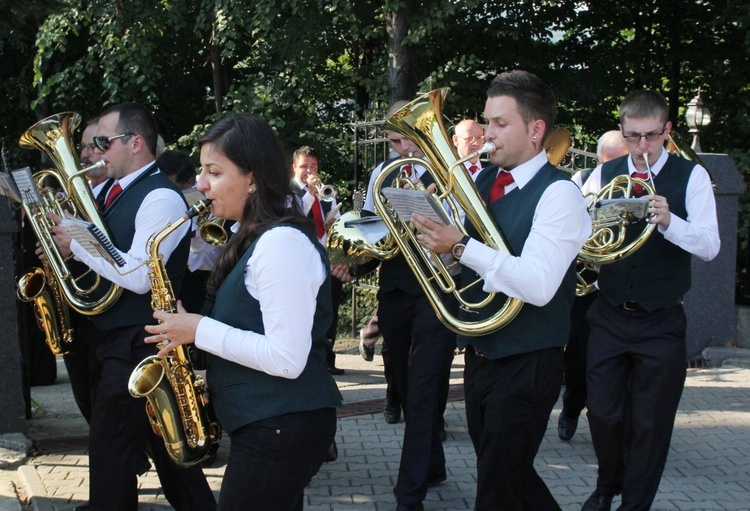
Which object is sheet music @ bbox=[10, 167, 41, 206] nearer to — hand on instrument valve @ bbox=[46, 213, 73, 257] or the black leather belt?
hand on instrument valve @ bbox=[46, 213, 73, 257]

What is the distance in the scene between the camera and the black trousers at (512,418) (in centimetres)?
354

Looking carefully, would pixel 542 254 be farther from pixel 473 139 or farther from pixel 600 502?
pixel 473 139

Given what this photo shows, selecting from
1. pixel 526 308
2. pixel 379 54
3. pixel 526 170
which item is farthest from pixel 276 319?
pixel 379 54

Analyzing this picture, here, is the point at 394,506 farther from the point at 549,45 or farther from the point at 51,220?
the point at 549,45

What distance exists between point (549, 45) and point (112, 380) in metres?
9.69

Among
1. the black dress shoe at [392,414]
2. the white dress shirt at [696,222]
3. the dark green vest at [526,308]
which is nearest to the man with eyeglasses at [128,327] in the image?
the dark green vest at [526,308]

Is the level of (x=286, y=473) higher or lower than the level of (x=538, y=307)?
lower

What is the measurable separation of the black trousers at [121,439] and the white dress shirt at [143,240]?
0.95 feet

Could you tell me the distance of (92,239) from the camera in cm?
382

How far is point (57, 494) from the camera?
5.11 metres

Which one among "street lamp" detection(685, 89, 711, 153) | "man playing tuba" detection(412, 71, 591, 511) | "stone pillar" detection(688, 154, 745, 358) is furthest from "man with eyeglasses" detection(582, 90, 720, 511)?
"street lamp" detection(685, 89, 711, 153)

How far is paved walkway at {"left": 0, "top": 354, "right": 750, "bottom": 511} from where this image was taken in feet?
16.6

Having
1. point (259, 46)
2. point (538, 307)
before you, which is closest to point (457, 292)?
point (538, 307)

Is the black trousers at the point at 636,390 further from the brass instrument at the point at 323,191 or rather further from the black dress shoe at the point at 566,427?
the brass instrument at the point at 323,191
